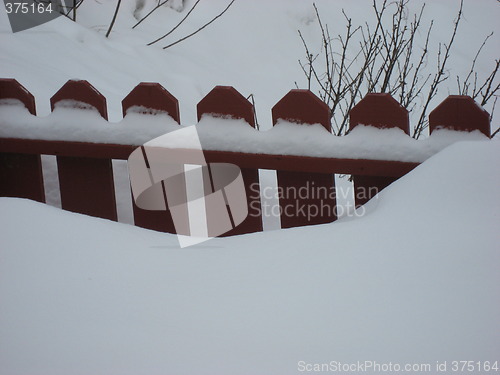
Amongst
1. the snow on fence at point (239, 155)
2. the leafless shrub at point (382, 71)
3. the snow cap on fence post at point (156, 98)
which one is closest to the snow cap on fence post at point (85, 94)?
the snow on fence at point (239, 155)

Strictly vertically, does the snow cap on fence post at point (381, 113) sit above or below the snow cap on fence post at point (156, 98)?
below

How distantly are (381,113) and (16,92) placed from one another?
1283 mm

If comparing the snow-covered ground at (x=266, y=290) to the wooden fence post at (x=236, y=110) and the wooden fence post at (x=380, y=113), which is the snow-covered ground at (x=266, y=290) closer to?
the wooden fence post at (x=380, y=113)

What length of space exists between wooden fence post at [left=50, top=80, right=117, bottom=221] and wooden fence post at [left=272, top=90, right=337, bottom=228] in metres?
0.62

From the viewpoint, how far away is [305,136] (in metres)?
2.13

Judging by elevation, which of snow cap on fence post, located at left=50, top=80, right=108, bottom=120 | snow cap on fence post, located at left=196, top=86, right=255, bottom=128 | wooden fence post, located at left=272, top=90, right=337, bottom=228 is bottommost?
wooden fence post, located at left=272, top=90, right=337, bottom=228

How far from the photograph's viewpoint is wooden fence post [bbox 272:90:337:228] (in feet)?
6.96

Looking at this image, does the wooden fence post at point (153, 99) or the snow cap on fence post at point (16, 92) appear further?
the snow cap on fence post at point (16, 92)

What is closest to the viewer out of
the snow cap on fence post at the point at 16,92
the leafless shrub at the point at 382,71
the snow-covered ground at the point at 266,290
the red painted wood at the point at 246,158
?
the snow-covered ground at the point at 266,290

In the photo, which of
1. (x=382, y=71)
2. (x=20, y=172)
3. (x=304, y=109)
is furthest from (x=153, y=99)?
(x=382, y=71)

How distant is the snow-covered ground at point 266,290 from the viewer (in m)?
1.31

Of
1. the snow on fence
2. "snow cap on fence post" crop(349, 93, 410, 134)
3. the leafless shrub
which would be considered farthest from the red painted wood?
the leafless shrub

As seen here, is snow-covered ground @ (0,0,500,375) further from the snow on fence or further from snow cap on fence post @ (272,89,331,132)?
snow cap on fence post @ (272,89,331,132)

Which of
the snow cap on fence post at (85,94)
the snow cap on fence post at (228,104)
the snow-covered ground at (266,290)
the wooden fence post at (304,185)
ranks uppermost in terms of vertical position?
the snow cap on fence post at (85,94)
